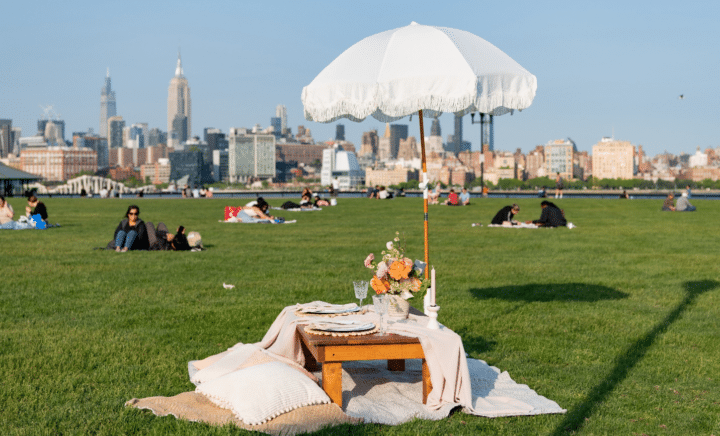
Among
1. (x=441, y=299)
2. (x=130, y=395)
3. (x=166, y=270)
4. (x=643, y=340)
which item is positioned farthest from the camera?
(x=166, y=270)

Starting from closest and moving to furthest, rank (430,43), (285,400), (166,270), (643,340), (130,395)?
(285,400) < (130,395) < (430,43) < (643,340) < (166,270)

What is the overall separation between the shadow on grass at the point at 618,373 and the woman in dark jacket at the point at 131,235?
12687 millimetres

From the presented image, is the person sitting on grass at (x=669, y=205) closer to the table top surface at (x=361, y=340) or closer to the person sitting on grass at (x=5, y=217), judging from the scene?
the person sitting on grass at (x=5, y=217)

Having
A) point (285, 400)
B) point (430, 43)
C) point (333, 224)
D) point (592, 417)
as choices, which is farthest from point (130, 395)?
point (333, 224)

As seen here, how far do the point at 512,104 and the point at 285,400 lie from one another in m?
3.94

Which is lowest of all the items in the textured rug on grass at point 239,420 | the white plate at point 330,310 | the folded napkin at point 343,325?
the textured rug on grass at point 239,420

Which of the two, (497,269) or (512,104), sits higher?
(512,104)

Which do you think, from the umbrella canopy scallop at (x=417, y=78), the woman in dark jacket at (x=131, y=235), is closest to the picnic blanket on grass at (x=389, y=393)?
the umbrella canopy scallop at (x=417, y=78)

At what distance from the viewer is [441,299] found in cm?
1123

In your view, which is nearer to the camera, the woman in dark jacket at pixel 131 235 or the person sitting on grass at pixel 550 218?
the woman in dark jacket at pixel 131 235

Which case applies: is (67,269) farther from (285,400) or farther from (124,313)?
(285,400)

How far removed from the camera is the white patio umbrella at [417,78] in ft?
23.9

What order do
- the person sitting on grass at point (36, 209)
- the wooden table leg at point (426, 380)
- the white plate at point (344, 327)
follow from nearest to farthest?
the white plate at point (344, 327)
the wooden table leg at point (426, 380)
the person sitting on grass at point (36, 209)

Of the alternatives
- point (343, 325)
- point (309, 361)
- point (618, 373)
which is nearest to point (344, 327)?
point (343, 325)
